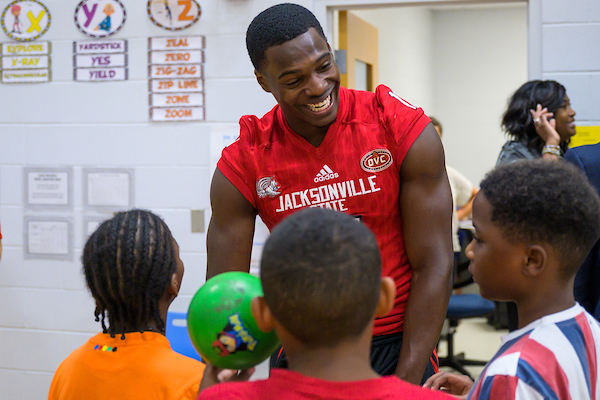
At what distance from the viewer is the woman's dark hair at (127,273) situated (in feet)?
4.27

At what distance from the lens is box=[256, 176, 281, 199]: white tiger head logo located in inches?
60.4

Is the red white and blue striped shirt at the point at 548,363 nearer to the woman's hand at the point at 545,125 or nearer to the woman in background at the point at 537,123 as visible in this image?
the woman in background at the point at 537,123

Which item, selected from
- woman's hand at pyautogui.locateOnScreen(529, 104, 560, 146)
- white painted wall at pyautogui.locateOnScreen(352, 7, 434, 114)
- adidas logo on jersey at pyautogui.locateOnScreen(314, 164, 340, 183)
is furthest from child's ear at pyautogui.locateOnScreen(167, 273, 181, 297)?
white painted wall at pyautogui.locateOnScreen(352, 7, 434, 114)

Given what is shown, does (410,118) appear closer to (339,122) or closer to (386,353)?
(339,122)

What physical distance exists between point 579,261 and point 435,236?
0.40 m

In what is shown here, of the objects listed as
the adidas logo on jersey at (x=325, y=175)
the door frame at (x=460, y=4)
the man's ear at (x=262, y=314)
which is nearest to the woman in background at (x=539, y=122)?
the door frame at (x=460, y=4)

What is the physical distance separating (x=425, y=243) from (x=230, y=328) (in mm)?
624

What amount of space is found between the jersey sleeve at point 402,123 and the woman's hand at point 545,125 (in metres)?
1.53

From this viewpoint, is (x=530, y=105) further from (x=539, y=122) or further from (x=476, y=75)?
(x=476, y=75)

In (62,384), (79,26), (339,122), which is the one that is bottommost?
(62,384)

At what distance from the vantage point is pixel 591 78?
2809mm

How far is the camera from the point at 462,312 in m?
3.78

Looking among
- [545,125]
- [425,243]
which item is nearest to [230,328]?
[425,243]

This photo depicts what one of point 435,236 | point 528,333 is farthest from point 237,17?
point 528,333
